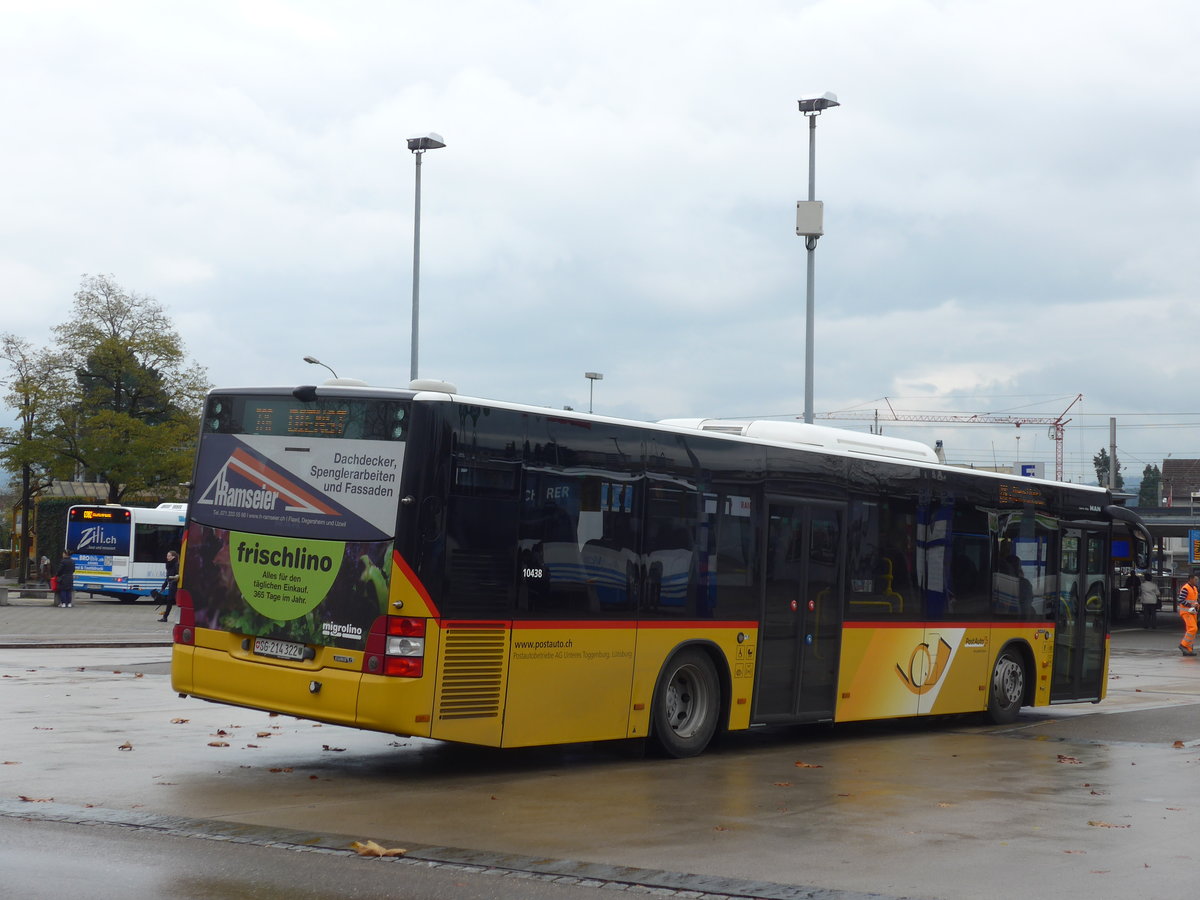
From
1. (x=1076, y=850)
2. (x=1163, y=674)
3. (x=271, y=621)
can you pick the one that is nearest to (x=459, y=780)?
(x=271, y=621)

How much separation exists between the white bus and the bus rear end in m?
39.5

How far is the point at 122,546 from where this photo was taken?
5041 cm

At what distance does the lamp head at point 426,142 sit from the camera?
31188 millimetres

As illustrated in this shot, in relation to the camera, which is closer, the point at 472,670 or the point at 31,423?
the point at 472,670

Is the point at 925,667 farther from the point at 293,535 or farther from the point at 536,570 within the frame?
the point at 293,535

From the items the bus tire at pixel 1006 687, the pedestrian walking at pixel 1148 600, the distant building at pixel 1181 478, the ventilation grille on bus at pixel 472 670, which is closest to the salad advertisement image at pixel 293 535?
the ventilation grille on bus at pixel 472 670

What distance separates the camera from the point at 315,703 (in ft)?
36.4

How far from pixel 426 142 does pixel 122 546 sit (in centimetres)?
2462

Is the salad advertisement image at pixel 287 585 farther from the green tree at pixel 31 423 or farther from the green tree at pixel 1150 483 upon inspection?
the green tree at pixel 1150 483

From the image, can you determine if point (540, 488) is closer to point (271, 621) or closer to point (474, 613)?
point (474, 613)

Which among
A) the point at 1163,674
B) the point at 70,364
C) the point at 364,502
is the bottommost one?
the point at 1163,674

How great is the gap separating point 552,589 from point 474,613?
86 cm

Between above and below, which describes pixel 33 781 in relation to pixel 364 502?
below

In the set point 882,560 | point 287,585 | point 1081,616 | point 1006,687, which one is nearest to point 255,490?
point 287,585
